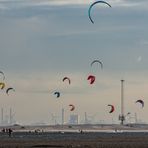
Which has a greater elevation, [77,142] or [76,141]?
[76,141]

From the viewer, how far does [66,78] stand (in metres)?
69.2

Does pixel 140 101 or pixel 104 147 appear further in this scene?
pixel 140 101

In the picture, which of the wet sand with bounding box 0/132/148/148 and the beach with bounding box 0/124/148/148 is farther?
the beach with bounding box 0/124/148/148

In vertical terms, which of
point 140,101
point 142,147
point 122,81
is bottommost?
point 142,147

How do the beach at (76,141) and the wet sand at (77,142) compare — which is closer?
the wet sand at (77,142)

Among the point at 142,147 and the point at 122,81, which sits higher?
the point at 122,81

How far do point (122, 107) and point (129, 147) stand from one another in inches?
5613

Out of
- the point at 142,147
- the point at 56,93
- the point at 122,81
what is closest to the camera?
the point at 142,147

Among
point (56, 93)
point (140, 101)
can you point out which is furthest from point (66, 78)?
point (140, 101)

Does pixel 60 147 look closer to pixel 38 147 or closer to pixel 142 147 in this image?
pixel 38 147

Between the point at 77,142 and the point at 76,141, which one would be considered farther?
the point at 76,141

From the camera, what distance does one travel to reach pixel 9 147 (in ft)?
176

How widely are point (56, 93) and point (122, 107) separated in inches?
4733

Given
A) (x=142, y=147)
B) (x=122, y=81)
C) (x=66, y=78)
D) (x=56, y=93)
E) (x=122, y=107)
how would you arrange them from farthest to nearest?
(x=122, y=107), (x=122, y=81), (x=56, y=93), (x=66, y=78), (x=142, y=147)
